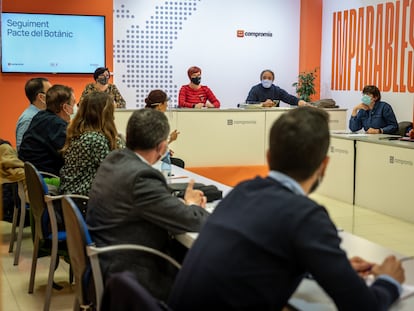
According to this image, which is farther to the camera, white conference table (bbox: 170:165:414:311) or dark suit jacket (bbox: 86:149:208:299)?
dark suit jacket (bbox: 86:149:208:299)

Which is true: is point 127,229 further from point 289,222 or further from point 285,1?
point 285,1

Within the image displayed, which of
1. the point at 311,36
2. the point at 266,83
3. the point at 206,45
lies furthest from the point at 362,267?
the point at 311,36

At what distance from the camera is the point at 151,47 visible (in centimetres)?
1099

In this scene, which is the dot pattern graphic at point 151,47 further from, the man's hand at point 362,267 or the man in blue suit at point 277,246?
the man in blue suit at point 277,246

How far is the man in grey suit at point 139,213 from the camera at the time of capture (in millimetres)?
2596

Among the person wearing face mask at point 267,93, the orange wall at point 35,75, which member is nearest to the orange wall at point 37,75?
the orange wall at point 35,75

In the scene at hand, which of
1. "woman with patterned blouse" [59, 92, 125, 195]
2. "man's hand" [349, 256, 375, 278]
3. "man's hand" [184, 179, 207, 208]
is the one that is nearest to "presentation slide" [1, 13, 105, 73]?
"woman with patterned blouse" [59, 92, 125, 195]

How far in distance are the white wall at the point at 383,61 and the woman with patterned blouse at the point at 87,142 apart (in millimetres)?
6531

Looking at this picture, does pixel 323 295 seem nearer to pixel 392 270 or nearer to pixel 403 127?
pixel 392 270

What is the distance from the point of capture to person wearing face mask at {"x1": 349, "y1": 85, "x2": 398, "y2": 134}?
8.19 m

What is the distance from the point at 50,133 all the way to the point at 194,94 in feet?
15.7

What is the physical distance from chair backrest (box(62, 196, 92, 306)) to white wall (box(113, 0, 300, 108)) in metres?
8.22

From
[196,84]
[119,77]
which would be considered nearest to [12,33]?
[119,77]

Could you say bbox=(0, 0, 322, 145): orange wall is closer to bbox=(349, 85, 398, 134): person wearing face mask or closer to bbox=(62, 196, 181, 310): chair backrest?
bbox=(349, 85, 398, 134): person wearing face mask
